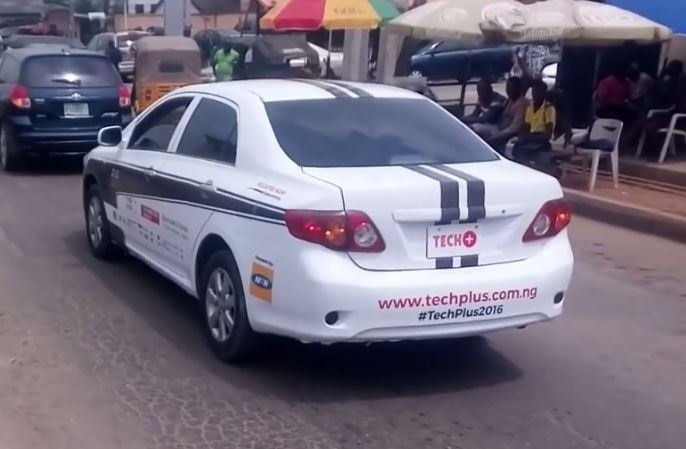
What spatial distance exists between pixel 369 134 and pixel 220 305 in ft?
4.30

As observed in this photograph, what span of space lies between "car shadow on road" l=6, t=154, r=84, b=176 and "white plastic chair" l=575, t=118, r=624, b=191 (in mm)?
6277

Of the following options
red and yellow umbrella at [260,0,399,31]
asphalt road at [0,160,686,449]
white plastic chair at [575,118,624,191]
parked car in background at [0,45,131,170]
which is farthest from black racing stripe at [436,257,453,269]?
red and yellow umbrella at [260,0,399,31]

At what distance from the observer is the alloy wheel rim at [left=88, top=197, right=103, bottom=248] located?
9477mm

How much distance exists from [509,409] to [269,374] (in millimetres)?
1374

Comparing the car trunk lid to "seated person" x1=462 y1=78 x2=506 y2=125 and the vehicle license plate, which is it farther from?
"seated person" x1=462 y1=78 x2=506 y2=125

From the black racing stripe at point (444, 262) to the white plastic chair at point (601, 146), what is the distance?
7525mm

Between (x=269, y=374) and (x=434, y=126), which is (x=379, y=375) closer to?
(x=269, y=374)

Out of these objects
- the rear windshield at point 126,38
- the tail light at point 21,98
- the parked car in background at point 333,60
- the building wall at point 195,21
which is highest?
the tail light at point 21,98

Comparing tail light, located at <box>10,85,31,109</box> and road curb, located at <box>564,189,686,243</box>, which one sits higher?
tail light, located at <box>10,85,31,109</box>

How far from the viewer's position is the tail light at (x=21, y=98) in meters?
14.7

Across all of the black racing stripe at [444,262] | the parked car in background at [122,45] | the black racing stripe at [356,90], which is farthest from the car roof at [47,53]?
the parked car in background at [122,45]

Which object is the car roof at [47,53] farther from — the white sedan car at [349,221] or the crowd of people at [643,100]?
the white sedan car at [349,221]

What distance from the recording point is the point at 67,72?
15.1 metres

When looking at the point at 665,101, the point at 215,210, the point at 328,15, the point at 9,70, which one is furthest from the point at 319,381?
the point at 328,15
